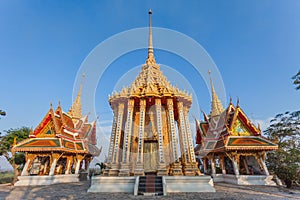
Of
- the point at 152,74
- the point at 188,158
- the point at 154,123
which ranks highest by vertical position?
the point at 152,74

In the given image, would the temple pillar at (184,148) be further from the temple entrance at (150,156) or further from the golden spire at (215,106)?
the golden spire at (215,106)

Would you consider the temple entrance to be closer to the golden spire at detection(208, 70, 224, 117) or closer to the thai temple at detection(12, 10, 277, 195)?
the thai temple at detection(12, 10, 277, 195)

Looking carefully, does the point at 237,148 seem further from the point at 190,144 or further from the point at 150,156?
the point at 150,156

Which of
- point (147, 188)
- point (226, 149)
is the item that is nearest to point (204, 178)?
point (147, 188)

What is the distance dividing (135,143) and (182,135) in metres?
3.56

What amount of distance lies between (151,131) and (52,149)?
7810 millimetres

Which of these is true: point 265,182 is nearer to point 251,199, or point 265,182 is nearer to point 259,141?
point 259,141

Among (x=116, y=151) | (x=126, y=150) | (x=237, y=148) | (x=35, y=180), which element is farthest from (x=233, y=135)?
(x=35, y=180)

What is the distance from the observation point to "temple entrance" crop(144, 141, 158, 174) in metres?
12.5

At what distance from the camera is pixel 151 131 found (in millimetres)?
13711

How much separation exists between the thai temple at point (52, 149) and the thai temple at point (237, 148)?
12109mm

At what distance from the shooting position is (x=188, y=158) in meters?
11.3

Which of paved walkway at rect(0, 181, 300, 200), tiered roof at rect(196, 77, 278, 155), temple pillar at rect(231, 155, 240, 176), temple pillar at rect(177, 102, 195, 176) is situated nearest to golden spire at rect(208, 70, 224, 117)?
tiered roof at rect(196, 77, 278, 155)

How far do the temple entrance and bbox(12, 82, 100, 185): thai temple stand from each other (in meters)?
6.47
